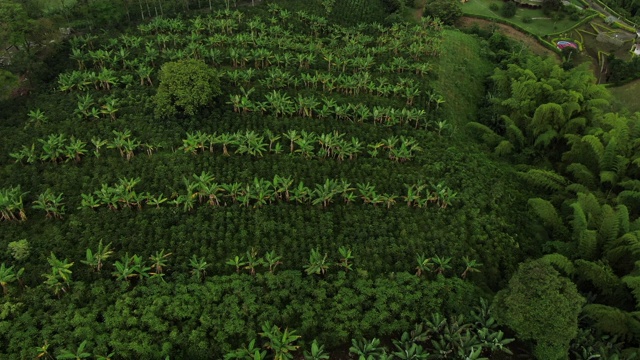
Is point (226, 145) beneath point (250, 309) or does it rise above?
above

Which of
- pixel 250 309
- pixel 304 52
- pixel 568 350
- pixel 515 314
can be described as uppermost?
pixel 304 52

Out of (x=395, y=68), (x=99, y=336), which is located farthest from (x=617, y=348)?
(x=395, y=68)

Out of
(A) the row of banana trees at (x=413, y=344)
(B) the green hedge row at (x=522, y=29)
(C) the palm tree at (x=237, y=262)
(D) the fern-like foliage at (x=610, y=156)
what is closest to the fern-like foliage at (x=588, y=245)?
(A) the row of banana trees at (x=413, y=344)

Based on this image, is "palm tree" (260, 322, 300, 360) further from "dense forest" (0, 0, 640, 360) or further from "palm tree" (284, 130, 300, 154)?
"palm tree" (284, 130, 300, 154)

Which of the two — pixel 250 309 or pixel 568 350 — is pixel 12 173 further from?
pixel 568 350

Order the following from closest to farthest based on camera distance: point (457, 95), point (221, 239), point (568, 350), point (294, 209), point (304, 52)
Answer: point (568, 350), point (221, 239), point (294, 209), point (457, 95), point (304, 52)

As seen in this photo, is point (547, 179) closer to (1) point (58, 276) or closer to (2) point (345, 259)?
(2) point (345, 259)
